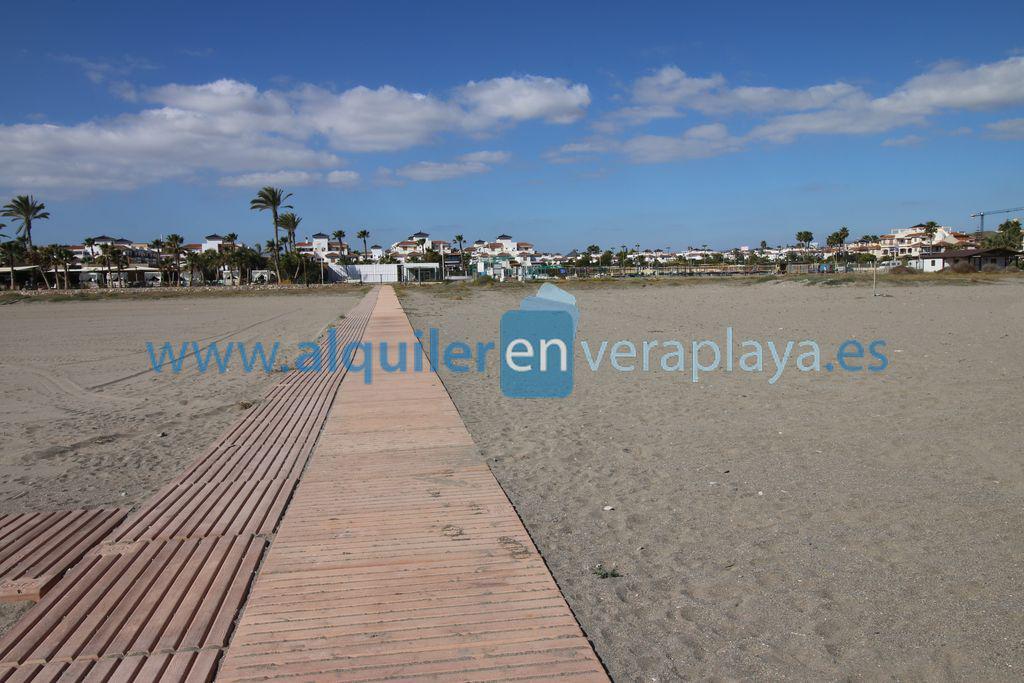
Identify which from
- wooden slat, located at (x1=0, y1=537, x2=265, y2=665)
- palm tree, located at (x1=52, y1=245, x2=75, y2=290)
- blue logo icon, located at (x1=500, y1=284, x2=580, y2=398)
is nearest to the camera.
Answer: wooden slat, located at (x1=0, y1=537, x2=265, y2=665)

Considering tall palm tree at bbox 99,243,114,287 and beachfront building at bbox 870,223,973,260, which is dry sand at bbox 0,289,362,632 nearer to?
tall palm tree at bbox 99,243,114,287

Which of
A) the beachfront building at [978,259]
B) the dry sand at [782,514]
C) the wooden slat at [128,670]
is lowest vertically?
the dry sand at [782,514]

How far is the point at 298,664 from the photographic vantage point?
104 inches

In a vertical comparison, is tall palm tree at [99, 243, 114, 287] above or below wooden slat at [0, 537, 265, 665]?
above

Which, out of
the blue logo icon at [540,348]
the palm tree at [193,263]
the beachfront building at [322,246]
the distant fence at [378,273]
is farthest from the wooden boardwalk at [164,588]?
the beachfront building at [322,246]

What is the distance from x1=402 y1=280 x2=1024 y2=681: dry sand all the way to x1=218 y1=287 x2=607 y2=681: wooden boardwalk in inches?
8.9

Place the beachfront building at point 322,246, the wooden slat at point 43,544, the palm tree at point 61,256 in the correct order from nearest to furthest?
the wooden slat at point 43,544, the palm tree at point 61,256, the beachfront building at point 322,246

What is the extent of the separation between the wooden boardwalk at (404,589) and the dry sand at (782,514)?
0.74ft

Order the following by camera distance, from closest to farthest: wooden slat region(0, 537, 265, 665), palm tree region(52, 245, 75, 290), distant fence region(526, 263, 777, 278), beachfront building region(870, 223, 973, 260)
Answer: wooden slat region(0, 537, 265, 665) < palm tree region(52, 245, 75, 290) < distant fence region(526, 263, 777, 278) < beachfront building region(870, 223, 973, 260)

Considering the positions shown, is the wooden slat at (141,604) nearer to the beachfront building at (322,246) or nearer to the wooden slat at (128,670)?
the wooden slat at (128,670)

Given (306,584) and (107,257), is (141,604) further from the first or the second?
(107,257)

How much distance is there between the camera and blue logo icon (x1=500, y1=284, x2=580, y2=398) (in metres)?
9.07

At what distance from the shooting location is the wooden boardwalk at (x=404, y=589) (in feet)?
8.73

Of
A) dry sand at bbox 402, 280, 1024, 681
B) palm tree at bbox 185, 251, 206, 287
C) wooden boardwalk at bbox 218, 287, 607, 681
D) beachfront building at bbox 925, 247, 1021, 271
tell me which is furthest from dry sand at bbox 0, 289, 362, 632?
palm tree at bbox 185, 251, 206, 287
